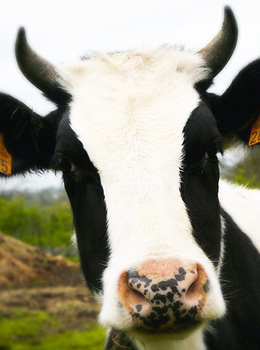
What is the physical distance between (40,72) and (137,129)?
1.18 meters

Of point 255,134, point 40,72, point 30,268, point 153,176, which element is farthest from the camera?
point 30,268

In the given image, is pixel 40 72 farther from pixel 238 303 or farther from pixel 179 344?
pixel 238 303

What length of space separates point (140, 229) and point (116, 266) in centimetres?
29

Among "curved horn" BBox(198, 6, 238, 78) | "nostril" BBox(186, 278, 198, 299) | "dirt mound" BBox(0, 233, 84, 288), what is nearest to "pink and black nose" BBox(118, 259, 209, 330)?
"nostril" BBox(186, 278, 198, 299)

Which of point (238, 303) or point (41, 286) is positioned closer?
point (238, 303)

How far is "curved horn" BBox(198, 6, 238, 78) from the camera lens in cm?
416

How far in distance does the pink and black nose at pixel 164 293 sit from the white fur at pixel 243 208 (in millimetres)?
2105

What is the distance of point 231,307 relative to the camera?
4270 mm

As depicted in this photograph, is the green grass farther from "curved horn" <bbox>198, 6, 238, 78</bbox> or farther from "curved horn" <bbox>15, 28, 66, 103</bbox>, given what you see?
"curved horn" <bbox>198, 6, 238, 78</bbox>

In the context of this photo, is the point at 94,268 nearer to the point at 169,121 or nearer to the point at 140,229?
the point at 140,229

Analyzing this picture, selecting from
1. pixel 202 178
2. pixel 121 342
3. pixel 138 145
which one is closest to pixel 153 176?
pixel 138 145

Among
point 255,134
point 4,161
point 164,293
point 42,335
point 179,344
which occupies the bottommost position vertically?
point 42,335

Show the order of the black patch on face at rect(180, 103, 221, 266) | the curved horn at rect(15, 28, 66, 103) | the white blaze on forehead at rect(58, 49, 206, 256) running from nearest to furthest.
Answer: the white blaze on forehead at rect(58, 49, 206, 256) < the black patch on face at rect(180, 103, 221, 266) < the curved horn at rect(15, 28, 66, 103)

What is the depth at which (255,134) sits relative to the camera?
14.1ft
